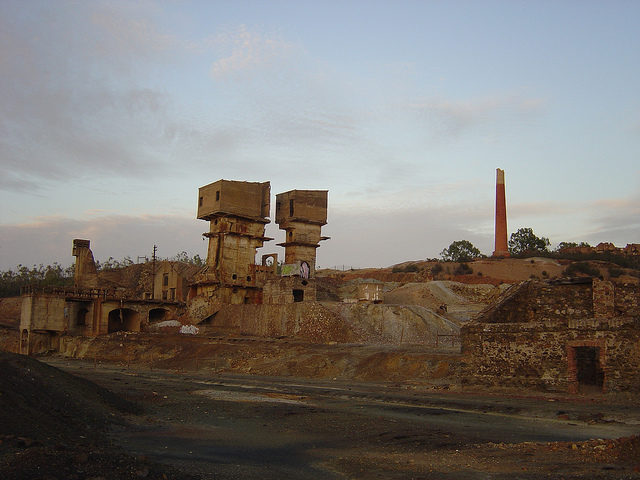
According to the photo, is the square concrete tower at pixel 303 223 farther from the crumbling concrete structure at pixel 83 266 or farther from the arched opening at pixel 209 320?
the crumbling concrete structure at pixel 83 266

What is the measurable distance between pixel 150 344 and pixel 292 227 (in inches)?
834

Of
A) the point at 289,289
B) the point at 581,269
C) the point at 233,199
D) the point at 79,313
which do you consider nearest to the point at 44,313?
the point at 79,313

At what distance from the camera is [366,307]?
143 ft

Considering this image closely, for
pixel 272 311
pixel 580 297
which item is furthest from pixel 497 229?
pixel 580 297

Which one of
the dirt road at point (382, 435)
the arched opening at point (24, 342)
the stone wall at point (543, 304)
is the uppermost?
the stone wall at point (543, 304)

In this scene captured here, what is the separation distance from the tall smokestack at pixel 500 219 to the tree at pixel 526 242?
13.1 m

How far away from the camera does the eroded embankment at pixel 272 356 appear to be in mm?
28375

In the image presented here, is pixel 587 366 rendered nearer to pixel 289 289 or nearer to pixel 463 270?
pixel 289 289

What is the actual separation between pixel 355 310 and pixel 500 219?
3943 cm

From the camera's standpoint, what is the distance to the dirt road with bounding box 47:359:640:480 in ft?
35.3

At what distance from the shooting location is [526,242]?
93.9 metres

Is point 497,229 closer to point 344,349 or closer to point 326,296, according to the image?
point 326,296

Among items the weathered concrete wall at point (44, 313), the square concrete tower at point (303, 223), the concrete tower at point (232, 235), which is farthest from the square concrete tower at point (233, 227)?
the weathered concrete wall at point (44, 313)

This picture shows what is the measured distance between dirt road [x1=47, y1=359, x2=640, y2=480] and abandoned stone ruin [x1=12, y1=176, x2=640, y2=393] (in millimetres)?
1820
